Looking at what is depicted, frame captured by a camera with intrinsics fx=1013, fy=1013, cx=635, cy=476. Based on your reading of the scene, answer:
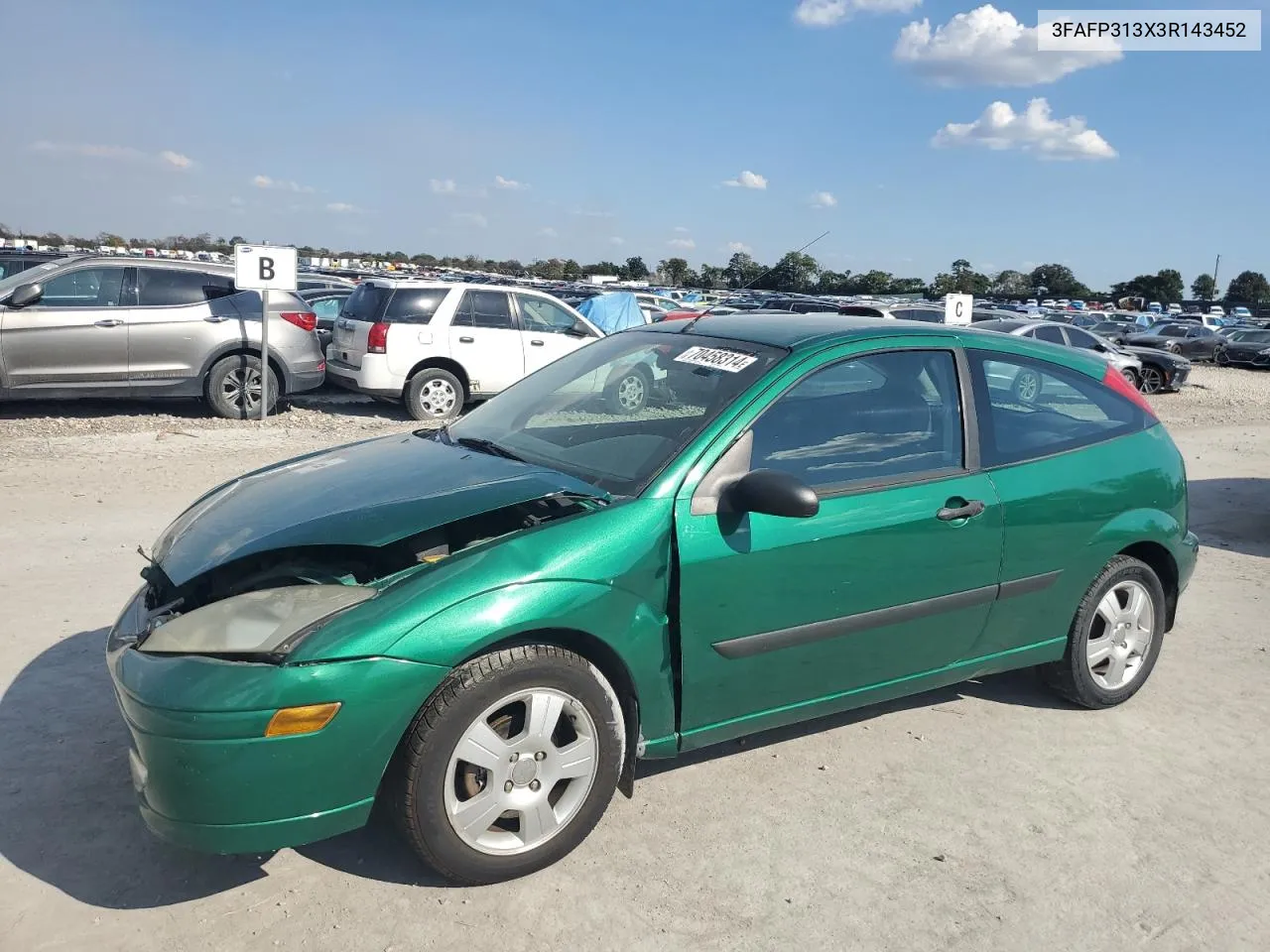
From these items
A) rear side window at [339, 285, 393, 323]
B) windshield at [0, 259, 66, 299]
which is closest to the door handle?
rear side window at [339, 285, 393, 323]

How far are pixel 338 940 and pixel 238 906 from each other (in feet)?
1.13

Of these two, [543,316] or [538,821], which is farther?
[543,316]

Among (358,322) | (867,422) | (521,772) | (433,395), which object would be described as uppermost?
(358,322)

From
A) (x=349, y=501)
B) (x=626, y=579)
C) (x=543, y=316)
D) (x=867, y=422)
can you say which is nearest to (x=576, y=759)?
(x=626, y=579)

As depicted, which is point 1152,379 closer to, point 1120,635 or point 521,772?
point 1120,635

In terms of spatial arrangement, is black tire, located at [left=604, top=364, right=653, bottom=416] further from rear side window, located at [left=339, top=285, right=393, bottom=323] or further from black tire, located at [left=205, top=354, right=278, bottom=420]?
rear side window, located at [left=339, top=285, right=393, bottom=323]

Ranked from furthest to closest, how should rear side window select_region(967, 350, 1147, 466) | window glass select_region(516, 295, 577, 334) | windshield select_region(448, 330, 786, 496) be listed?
1. window glass select_region(516, 295, 577, 334)
2. rear side window select_region(967, 350, 1147, 466)
3. windshield select_region(448, 330, 786, 496)

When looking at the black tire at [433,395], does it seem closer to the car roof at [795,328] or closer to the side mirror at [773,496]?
the car roof at [795,328]

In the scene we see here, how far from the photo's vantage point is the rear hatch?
12.0m

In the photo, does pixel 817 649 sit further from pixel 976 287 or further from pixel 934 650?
pixel 976 287

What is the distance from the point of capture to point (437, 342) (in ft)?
39.9

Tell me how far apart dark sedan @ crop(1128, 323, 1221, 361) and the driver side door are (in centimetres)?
2883

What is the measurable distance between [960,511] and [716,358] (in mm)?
1043

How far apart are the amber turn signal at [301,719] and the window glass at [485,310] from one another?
1017cm
